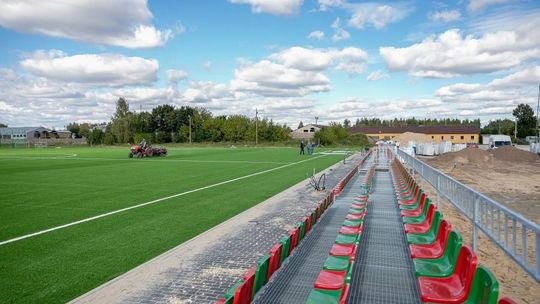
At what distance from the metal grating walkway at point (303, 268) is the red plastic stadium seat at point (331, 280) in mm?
429

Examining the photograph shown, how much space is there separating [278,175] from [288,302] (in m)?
16.3

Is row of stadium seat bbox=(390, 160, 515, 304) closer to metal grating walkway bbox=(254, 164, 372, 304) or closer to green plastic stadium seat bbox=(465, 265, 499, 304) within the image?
green plastic stadium seat bbox=(465, 265, 499, 304)

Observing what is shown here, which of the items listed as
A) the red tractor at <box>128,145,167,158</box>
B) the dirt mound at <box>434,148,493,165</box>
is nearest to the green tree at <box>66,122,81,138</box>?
the red tractor at <box>128,145,167,158</box>

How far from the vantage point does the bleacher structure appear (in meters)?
4.43

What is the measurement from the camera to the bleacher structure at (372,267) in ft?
14.5

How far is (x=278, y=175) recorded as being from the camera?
21438 mm

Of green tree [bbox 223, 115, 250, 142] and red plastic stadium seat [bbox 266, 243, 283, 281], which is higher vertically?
green tree [bbox 223, 115, 250, 142]

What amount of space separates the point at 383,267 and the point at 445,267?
3.83ft

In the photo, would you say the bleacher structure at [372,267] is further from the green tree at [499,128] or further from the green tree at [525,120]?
the green tree at [499,128]

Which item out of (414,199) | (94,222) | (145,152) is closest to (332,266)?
(414,199)

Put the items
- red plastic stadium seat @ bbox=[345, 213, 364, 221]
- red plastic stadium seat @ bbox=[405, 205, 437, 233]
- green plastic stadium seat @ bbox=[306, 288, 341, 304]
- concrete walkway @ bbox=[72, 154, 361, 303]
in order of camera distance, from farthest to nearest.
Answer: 1. red plastic stadium seat @ bbox=[345, 213, 364, 221]
2. red plastic stadium seat @ bbox=[405, 205, 437, 233]
3. concrete walkway @ bbox=[72, 154, 361, 303]
4. green plastic stadium seat @ bbox=[306, 288, 341, 304]

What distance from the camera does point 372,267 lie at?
6.42 m

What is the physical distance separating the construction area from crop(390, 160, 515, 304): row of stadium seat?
1 centimetres

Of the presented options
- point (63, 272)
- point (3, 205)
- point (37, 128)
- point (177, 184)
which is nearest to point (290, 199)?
point (177, 184)
